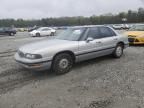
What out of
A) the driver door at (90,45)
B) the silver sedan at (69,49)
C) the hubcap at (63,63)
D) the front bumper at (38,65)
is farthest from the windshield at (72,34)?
the front bumper at (38,65)

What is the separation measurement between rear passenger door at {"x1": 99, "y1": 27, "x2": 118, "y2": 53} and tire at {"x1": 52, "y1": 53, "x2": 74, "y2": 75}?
165cm

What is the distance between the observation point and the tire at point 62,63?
6093 millimetres

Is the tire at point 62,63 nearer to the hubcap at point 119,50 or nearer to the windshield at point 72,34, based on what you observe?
the windshield at point 72,34

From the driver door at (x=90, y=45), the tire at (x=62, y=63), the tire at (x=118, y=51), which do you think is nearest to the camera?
the tire at (x=62, y=63)

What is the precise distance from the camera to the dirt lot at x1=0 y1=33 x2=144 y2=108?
4281 mm

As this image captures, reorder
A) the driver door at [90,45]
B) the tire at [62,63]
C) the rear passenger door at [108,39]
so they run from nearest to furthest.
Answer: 1. the tire at [62,63]
2. the driver door at [90,45]
3. the rear passenger door at [108,39]

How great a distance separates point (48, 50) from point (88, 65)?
79.9 inches

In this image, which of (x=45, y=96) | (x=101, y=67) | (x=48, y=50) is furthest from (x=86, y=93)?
(x=101, y=67)

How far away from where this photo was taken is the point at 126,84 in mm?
5277

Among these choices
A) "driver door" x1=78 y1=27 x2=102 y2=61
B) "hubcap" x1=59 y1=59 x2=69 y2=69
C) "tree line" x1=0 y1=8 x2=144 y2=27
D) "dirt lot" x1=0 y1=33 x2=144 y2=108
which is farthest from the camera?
"tree line" x1=0 y1=8 x2=144 y2=27

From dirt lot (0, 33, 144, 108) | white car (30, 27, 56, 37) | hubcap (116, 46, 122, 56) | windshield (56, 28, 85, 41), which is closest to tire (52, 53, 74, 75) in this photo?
dirt lot (0, 33, 144, 108)

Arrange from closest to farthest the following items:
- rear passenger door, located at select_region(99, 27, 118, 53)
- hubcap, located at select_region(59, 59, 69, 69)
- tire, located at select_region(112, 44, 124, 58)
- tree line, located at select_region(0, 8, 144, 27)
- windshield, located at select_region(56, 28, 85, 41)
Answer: hubcap, located at select_region(59, 59, 69, 69)
windshield, located at select_region(56, 28, 85, 41)
rear passenger door, located at select_region(99, 27, 118, 53)
tire, located at select_region(112, 44, 124, 58)
tree line, located at select_region(0, 8, 144, 27)

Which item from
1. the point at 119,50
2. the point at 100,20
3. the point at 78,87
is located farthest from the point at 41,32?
the point at 100,20

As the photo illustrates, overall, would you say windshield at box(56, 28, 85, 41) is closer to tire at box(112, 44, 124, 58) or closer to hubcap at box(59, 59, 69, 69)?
hubcap at box(59, 59, 69, 69)
